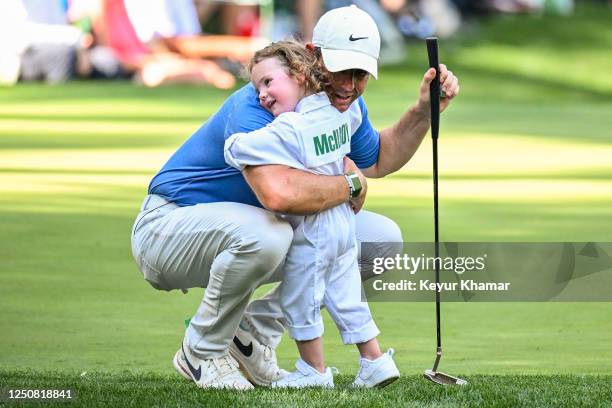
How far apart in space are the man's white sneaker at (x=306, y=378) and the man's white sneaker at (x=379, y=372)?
121 mm

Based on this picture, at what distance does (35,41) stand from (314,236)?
838 inches

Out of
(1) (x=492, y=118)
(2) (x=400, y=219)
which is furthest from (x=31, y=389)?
(1) (x=492, y=118)

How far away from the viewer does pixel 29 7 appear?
84.9 feet

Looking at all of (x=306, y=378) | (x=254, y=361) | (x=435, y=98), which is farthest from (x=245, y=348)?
(x=435, y=98)

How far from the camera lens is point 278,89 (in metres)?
5.30

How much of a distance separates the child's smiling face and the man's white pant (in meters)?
0.36

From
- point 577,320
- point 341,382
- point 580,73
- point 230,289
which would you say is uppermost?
point 230,289

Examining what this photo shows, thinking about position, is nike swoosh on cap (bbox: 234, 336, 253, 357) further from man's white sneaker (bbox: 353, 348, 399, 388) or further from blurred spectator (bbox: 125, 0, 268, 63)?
blurred spectator (bbox: 125, 0, 268, 63)

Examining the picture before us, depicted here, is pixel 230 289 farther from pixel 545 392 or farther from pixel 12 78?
pixel 12 78

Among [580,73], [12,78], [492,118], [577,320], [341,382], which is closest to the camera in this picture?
[341,382]

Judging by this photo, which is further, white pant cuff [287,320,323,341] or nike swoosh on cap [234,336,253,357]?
nike swoosh on cap [234,336,253,357]

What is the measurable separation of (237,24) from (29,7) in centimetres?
381

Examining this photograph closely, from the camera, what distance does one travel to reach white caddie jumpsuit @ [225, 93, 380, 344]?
17.0 ft

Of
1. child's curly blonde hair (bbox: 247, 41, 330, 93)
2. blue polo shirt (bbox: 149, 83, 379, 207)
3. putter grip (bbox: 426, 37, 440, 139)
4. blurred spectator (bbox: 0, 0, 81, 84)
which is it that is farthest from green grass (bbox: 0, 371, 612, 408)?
blurred spectator (bbox: 0, 0, 81, 84)
